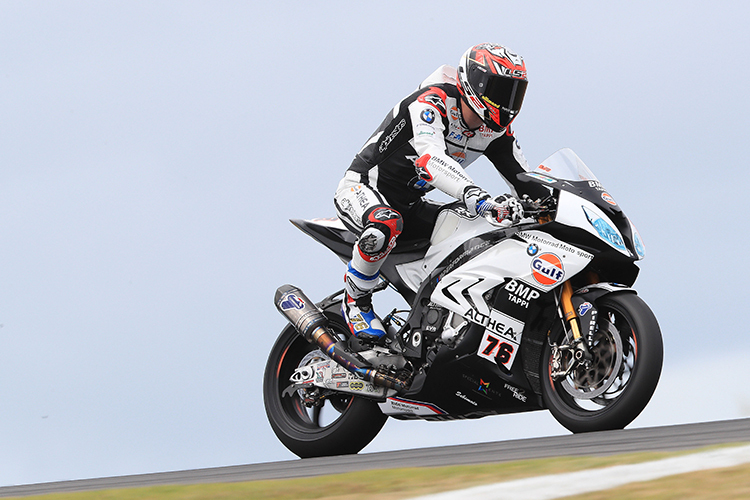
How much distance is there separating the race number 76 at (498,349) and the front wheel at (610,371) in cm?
23

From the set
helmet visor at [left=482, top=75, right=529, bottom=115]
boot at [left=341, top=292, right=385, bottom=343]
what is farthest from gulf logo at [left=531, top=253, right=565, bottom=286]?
boot at [left=341, top=292, right=385, bottom=343]

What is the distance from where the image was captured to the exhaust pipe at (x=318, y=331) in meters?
6.31

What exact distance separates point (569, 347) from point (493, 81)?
172cm

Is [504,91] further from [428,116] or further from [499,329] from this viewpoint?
[499,329]

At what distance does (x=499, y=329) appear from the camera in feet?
18.5

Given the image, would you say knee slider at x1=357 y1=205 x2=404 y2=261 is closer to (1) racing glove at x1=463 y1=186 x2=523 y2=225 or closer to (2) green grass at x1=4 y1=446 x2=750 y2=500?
(1) racing glove at x1=463 y1=186 x2=523 y2=225

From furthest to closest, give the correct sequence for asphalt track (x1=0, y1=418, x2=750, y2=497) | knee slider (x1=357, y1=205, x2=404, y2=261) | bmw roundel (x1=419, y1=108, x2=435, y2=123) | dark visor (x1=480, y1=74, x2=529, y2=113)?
knee slider (x1=357, y1=205, x2=404, y2=261) → bmw roundel (x1=419, y1=108, x2=435, y2=123) → dark visor (x1=480, y1=74, x2=529, y2=113) → asphalt track (x1=0, y1=418, x2=750, y2=497)

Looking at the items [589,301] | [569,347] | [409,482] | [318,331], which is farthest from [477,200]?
[409,482]

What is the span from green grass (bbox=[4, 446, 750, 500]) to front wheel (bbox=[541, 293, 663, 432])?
136 centimetres

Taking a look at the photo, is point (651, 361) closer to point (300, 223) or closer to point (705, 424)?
point (705, 424)

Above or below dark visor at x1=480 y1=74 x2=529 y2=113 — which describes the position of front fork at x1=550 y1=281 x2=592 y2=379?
below

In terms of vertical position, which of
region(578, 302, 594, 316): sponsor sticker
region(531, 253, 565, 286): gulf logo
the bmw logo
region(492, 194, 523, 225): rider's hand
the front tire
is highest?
the bmw logo

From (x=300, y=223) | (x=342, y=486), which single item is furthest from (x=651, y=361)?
(x=300, y=223)

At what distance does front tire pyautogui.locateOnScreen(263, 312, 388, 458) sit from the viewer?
6.77 m
